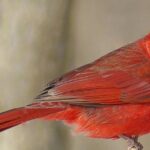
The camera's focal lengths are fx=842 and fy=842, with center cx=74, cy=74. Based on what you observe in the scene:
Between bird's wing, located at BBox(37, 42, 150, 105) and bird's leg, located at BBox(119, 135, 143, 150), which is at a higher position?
bird's wing, located at BBox(37, 42, 150, 105)

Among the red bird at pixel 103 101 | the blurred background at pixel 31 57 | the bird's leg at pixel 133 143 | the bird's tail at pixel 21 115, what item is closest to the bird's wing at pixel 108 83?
the red bird at pixel 103 101

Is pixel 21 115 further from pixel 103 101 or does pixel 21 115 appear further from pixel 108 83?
pixel 108 83

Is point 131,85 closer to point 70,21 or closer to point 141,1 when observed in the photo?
point 70,21

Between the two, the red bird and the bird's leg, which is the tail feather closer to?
the red bird

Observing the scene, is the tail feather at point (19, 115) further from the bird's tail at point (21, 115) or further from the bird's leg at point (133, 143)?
the bird's leg at point (133, 143)

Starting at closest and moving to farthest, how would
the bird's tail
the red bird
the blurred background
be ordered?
the bird's tail → the red bird → the blurred background

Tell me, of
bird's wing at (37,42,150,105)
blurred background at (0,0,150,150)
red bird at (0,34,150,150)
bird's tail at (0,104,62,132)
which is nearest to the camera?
bird's tail at (0,104,62,132)

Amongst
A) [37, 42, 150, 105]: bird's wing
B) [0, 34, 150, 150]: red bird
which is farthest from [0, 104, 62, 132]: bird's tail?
[37, 42, 150, 105]: bird's wing

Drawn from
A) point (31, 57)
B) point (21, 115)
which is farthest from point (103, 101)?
point (31, 57)
